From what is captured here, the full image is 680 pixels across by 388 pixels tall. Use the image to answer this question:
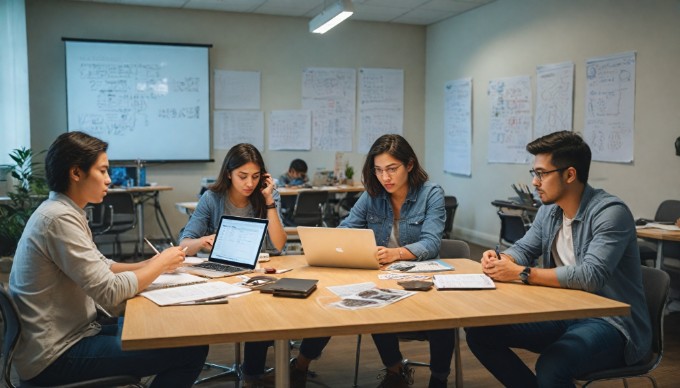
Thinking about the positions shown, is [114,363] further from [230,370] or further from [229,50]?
[229,50]

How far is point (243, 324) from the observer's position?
1778 mm

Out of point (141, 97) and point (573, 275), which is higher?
point (141, 97)

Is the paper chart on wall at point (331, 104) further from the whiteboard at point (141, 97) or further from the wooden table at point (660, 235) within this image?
the wooden table at point (660, 235)

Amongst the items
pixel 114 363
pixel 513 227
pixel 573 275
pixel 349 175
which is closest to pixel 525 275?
pixel 573 275

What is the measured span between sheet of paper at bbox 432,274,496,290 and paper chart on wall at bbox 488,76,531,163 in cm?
457

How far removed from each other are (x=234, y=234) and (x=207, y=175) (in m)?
5.28

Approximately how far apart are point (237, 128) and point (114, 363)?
6.14 metres

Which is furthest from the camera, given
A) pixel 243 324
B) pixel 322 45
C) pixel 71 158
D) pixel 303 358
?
pixel 322 45

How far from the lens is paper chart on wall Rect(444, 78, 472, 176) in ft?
25.5

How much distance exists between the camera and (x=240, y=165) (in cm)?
303

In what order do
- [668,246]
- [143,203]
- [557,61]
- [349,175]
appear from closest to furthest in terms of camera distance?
[668,246], [557,61], [143,203], [349,175]

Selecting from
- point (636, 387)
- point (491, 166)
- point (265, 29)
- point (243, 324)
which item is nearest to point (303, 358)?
point (243, 324)

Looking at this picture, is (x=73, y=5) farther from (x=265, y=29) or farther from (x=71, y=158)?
(x=71, y=158)

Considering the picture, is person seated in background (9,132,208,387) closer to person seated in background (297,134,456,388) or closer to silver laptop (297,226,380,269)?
silver laptop (297,226,380,269)
